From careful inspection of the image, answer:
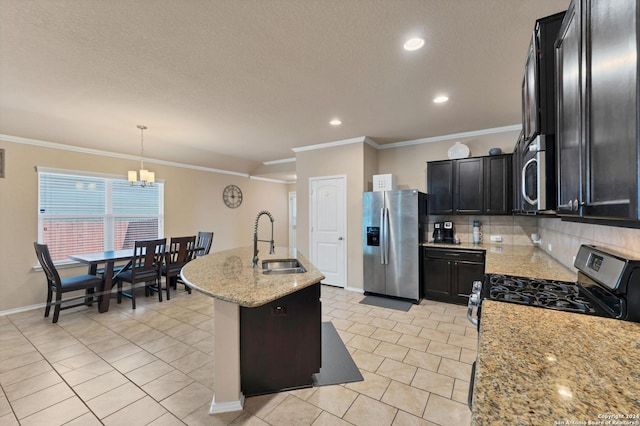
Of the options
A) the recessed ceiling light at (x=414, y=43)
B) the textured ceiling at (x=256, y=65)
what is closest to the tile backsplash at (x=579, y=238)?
the textured ceiling at (x=256, y=65)

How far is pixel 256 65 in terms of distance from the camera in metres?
2.31

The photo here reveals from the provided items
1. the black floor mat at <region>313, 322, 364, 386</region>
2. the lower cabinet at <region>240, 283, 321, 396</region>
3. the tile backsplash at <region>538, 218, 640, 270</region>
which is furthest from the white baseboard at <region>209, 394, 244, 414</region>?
the tile backsplash at <region>538, 218, 640, 270</region>

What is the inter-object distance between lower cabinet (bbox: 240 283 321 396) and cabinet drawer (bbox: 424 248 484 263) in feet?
8.44

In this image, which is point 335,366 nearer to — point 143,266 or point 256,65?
→ point 256,65

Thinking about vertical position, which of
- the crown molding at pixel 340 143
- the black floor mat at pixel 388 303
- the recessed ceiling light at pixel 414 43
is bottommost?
the black floor mat at pixel 388 303

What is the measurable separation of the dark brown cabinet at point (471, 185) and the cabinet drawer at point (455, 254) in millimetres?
634

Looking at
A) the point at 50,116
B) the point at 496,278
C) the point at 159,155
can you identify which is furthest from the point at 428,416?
the point at 159,155

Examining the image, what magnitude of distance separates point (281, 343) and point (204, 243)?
3.79 meters

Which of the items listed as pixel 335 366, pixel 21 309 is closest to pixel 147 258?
pixel 21 309

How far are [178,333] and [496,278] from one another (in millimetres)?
3264

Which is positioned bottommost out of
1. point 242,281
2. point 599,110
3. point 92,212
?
point 242,281

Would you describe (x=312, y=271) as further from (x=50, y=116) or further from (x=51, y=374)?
(x=50, y=116)

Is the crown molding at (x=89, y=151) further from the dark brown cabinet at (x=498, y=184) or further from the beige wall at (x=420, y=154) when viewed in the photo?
the dark brown cabinet at (x=498, y=184)

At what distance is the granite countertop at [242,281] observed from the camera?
5.13ft
